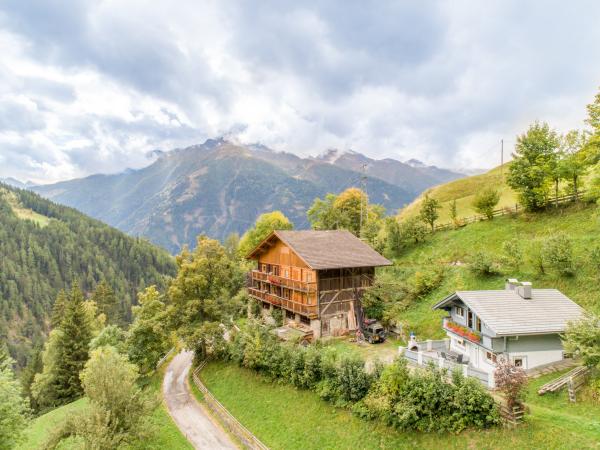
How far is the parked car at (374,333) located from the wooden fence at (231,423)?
46.5ft

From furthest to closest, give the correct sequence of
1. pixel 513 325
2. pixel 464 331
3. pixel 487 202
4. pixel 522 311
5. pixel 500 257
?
1. pixel 487 202
2. pixel 500 257
3. pixel 464 331
4. pixel 522 311
5. pixel 513 325

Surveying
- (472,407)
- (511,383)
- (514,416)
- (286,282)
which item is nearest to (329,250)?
(286,282)

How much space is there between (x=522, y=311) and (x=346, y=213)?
49.3m

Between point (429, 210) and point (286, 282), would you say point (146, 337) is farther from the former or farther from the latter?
point (429, 210)

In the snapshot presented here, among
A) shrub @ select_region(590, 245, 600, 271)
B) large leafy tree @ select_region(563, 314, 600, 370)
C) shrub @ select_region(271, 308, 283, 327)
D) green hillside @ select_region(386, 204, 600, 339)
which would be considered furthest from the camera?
shrub @ select_region(271, 308, 283, 327)

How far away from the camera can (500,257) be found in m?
38.7

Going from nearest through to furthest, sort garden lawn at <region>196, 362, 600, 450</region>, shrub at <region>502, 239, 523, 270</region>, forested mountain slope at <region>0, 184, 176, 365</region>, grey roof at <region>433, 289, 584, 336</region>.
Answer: garden lawn at <region>196, 362, 600, 450</region>
grey roof at <region>433, 289, 584, 336</region>
shrub at <region>502, 239, 523, 270</region>
forested mountain slope at <region>0, 184, 176, 365</region>

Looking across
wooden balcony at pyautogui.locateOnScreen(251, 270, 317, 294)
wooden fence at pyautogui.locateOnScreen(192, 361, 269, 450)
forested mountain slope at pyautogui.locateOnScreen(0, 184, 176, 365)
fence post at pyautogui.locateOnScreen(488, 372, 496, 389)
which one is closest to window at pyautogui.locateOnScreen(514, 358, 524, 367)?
fence post at pyautogui.locateOnScreen(488, 372, 496, 389)

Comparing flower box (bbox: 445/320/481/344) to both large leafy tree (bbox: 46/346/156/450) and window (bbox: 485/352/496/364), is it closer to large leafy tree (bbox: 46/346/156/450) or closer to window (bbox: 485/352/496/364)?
window (bbox: 485/352/496/364)

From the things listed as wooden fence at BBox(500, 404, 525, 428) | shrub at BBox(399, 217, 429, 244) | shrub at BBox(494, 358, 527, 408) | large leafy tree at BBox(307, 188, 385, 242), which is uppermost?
large leafy tree at BBox(307, 188, 385, 242)

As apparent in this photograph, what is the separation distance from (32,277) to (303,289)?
17645 cm

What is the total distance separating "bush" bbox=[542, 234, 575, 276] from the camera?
31969 millimetres

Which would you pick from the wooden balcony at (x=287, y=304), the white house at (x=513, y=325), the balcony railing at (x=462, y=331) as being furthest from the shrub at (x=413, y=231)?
the white house at (x=513, y=325)

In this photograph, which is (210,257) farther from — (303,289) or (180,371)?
(180,371)
